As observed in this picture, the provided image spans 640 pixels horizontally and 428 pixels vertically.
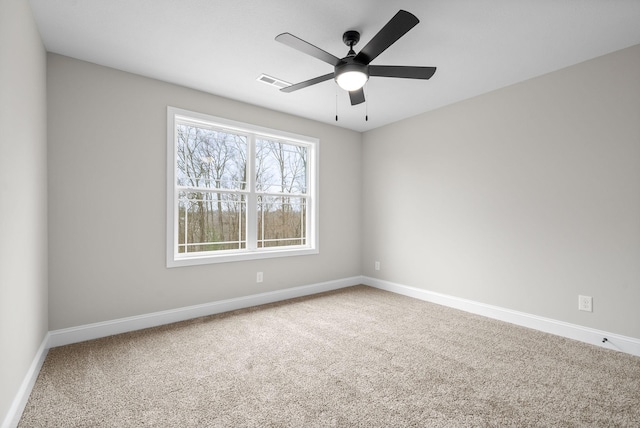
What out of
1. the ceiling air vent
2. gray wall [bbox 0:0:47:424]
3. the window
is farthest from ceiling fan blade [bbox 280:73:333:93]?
gray wall [bbox 0:0:47:424]

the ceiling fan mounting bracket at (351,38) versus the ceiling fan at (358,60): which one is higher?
the ceiling fan mounting bracket at (351,38)

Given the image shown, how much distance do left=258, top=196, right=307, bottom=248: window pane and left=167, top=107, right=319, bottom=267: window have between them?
0.01 m

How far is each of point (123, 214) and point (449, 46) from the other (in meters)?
3.25

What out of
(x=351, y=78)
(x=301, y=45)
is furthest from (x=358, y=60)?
(x=301, y=45)

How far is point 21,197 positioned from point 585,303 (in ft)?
14.4

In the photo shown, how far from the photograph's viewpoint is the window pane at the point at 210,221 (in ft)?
11.0

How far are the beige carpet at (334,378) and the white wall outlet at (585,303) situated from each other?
325 mm

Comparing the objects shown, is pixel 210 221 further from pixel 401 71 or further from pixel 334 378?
pixel 401 71

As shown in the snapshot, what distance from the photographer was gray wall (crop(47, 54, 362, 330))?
2586 millimetres

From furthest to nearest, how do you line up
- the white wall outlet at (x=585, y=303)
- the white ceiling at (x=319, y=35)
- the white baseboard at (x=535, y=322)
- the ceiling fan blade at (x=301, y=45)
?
1. the white wall outlet at (x=585, y=303)
2. the white baseboard at (x=535, y=322)
3. the white ceiling at (x=319, y=35)
4. the ceiling fan blade at (x=301, y=45)

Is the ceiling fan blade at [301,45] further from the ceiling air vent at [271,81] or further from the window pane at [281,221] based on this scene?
the window pane at [281,221]

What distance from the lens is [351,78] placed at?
2225 mm

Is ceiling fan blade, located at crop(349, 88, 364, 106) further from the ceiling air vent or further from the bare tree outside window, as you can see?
the bare tree outside window

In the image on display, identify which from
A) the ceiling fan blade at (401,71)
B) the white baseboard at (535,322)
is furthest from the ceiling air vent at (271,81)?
the white baseboard at (535,322)
